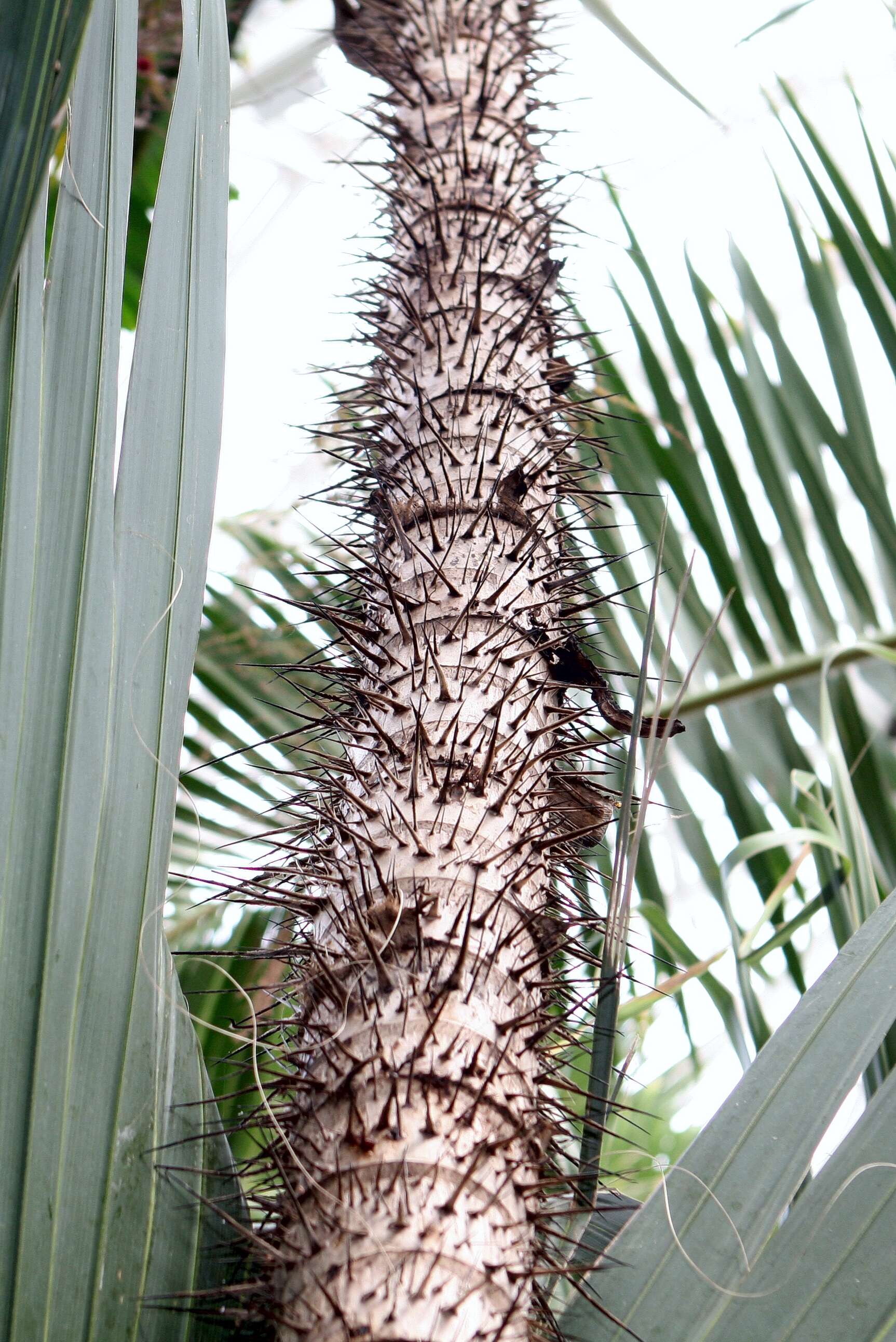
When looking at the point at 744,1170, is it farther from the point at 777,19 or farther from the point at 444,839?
the point at 777,19

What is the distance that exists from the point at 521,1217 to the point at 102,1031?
17cm

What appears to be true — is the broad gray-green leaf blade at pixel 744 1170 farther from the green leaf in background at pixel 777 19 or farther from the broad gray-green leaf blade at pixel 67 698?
the green leaf in background at pixel 777 19

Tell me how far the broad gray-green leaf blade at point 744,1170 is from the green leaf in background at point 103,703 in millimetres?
161

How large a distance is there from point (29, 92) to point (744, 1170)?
1.71ft

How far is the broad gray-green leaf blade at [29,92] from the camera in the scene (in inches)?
17.3

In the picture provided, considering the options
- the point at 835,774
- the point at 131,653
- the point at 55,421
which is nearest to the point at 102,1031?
the point at 131,653

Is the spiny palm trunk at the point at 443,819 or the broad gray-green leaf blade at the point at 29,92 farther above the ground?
the broad gray-green leaf blade at the point at 29,92

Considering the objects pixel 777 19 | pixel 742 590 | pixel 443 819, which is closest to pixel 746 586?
pixel 742 590

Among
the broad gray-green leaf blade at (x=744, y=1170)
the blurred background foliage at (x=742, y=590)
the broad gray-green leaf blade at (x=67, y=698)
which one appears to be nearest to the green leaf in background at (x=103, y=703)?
the broad gray-green leaf blade at (x=67, y=698)

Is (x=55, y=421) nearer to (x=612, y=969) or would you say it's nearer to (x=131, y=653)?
(x=131, y=653)

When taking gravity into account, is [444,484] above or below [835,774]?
above

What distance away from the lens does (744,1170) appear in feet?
1.39

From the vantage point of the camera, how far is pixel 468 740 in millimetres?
449

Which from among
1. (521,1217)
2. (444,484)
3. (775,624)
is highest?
(775,624)
